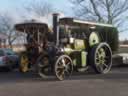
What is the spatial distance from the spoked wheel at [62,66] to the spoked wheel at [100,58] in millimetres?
1695

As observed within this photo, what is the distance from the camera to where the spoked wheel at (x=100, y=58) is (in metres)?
18.2

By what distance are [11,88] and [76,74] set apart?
4.93m

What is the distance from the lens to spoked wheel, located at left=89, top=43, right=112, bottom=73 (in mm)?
18156

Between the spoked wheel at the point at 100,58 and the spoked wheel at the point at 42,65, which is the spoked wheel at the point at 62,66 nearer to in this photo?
the spoked wheel at the point at 42,65

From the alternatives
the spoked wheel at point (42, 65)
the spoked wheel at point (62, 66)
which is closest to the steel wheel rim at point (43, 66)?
the spoked wheel at point (42, 65)

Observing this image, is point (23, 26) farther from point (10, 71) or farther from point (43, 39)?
point (10, 71)

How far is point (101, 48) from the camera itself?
19.0 meters

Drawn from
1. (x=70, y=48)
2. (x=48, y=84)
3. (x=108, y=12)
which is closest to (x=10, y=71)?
(x=70, y=48)

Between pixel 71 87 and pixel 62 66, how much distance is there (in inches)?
96.4

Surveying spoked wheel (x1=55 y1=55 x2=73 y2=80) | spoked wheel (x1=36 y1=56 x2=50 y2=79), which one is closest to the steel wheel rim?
spoked wheel (x1=36 y1=56 x2=50 y2=79)

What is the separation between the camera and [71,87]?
1402 centimetres

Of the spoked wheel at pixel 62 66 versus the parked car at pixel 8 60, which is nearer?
the spoked wheel at pixel 62 66

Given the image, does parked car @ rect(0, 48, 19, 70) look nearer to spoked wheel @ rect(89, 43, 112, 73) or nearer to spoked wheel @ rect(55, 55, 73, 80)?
spoked wheel @ rect(89, 43, 112, 73)

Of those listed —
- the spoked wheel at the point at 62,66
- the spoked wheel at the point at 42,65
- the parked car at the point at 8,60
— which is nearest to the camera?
the spoked wheel at the point at 62,66
